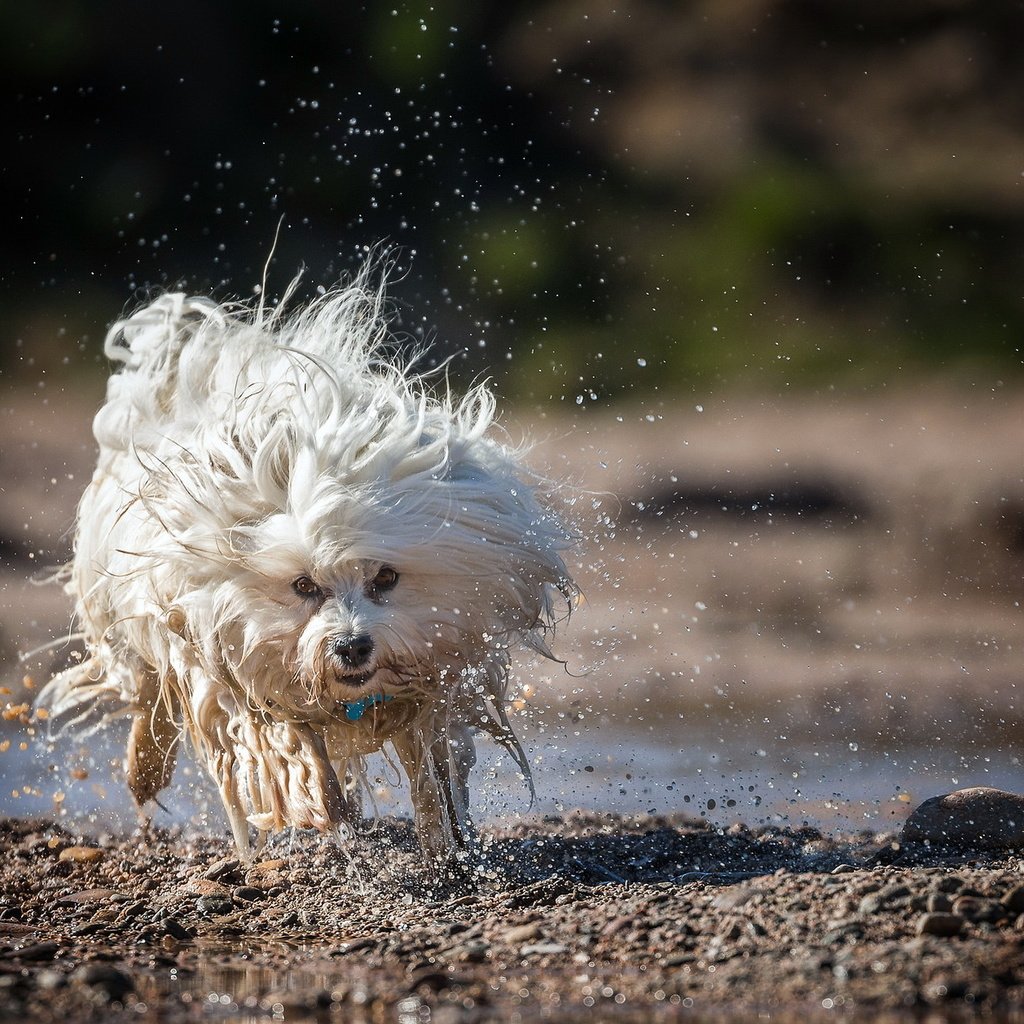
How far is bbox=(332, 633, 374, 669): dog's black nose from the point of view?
3.86 meters

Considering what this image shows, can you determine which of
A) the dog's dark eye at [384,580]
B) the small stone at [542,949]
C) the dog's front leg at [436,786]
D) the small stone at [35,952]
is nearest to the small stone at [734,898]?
the small stone at [542,949]

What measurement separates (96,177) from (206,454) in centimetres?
1147

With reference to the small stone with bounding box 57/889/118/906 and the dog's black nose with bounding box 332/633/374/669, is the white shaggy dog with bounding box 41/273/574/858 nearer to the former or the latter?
the dog's black nose with bounding box 332/633/374/669

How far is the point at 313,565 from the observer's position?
12.9ft

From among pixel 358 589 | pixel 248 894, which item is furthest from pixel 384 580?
pixel 248 894

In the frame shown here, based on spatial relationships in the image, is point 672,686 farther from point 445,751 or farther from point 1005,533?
point 1005,533

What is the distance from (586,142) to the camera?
618 inches

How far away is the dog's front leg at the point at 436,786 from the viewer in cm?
436

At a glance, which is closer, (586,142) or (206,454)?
(206,454)

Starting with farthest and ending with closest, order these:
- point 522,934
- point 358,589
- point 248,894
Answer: point 248,894 → point 358,589 → point 522,934

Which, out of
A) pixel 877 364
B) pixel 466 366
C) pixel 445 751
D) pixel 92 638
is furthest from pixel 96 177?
pixel 445 751

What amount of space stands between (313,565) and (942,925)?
173cm

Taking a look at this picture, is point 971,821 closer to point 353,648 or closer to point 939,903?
point 939,903

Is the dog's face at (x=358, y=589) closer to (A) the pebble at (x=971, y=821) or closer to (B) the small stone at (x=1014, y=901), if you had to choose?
(A) the pebble at (x=971, y=821)
